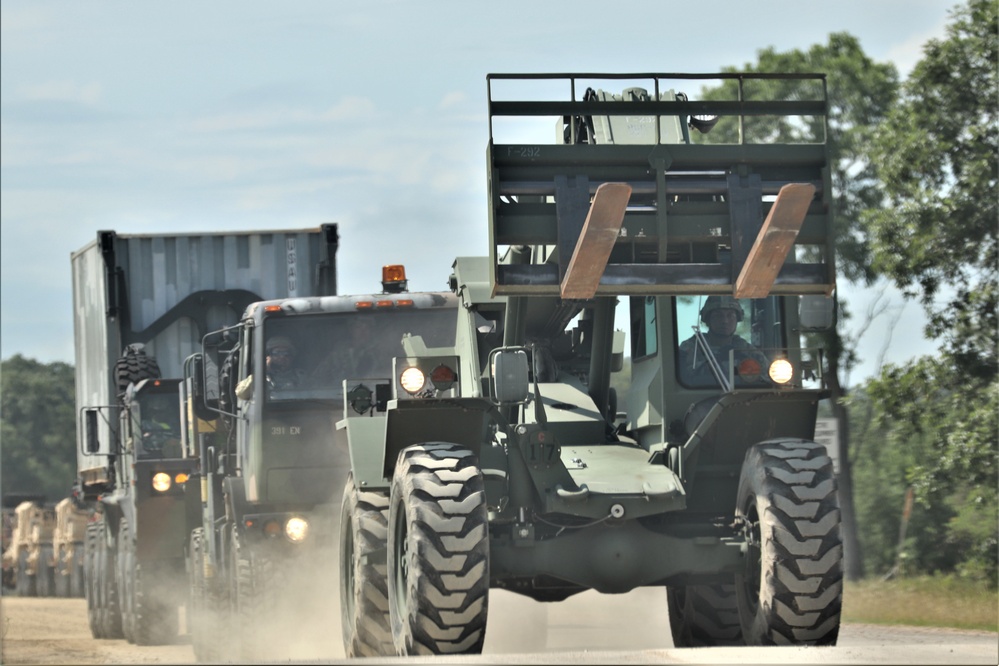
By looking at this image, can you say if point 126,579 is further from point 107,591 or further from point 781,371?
point 781,371

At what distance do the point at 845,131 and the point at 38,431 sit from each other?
70.6m

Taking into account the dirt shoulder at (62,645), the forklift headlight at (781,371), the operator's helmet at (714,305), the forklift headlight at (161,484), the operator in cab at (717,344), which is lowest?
the dirt shoulder at (62,645)

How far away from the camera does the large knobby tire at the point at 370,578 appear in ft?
36.1

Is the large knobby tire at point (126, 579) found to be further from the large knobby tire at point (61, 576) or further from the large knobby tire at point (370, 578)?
the large knobby tire at point (61, 576)

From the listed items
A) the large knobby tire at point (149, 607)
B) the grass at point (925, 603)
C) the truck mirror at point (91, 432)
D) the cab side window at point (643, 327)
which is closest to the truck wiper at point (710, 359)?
the cab side window at point (643, 327)

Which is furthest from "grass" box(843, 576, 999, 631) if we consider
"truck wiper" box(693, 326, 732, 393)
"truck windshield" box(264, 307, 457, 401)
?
"truck wiper" box(693, 326, 732, 393)

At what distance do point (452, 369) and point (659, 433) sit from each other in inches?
56.9

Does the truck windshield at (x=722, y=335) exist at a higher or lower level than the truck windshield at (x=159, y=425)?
higher

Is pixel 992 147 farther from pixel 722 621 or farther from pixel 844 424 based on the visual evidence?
pixel 722 621

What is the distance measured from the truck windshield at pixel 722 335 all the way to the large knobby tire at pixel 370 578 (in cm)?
228

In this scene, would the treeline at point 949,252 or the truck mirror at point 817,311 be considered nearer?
the truck mirror at point 817,311

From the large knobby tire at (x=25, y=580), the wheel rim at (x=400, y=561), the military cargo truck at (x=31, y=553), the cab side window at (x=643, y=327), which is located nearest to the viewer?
the wheel rim at (x=400, y=561)

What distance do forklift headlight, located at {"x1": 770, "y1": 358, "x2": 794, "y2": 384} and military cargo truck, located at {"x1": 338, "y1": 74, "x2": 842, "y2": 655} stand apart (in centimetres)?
2

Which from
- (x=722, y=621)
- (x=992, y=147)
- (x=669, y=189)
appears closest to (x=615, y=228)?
(x=669, y=189)
